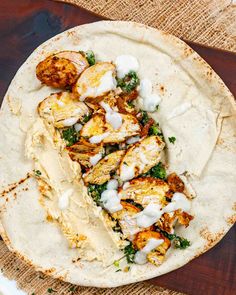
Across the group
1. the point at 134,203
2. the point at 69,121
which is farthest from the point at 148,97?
the point at 134,203

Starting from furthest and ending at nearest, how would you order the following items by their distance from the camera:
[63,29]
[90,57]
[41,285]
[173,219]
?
[41,285]
[63,29]
[90,57]
[173,219]

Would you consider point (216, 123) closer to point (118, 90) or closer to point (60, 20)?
point (118, 90)

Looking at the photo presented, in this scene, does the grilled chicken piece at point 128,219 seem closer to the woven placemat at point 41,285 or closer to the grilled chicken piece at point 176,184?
the grilled chicken piece at point 176,184

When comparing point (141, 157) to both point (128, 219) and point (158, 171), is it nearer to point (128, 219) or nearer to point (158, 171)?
point (158, 171)

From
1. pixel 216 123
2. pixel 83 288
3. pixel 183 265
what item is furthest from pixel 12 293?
pixel 216 123

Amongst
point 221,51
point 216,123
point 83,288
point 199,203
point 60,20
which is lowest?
point 83,288

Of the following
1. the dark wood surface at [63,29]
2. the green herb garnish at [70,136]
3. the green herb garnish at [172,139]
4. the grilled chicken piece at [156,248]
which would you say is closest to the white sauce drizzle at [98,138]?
the green herb garnish at [70,136]
